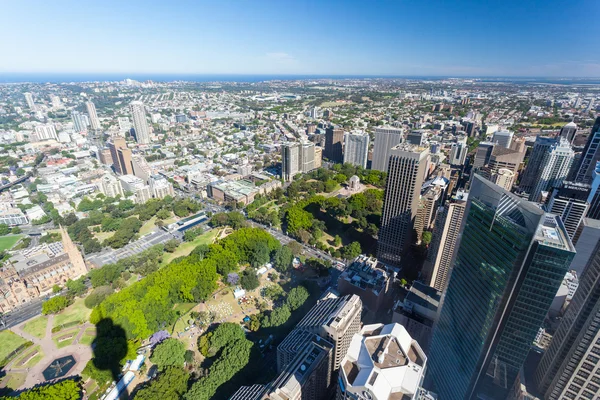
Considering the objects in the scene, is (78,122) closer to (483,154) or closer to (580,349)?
(483,154)

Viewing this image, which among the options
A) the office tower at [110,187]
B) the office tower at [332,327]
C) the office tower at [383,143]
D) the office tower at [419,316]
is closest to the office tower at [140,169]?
the office tower at [110,187]

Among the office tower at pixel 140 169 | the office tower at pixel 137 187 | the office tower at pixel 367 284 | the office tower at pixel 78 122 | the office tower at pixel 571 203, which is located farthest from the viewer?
the office tower at pixel 78 122

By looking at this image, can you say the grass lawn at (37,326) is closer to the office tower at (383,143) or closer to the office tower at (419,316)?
the office tower at (419,316)

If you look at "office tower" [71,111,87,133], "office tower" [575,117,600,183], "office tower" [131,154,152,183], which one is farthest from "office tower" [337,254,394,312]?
"office tower" [71,111,87,133]

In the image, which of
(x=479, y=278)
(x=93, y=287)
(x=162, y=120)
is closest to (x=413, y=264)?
(x=479, y=278)

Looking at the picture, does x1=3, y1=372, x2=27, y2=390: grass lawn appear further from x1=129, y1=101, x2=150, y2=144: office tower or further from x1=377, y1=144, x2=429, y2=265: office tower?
x1=129, y1=101, x2=150, y2=144: office tower

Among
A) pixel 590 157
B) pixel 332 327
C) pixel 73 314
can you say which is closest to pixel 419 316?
pixel 332 327
